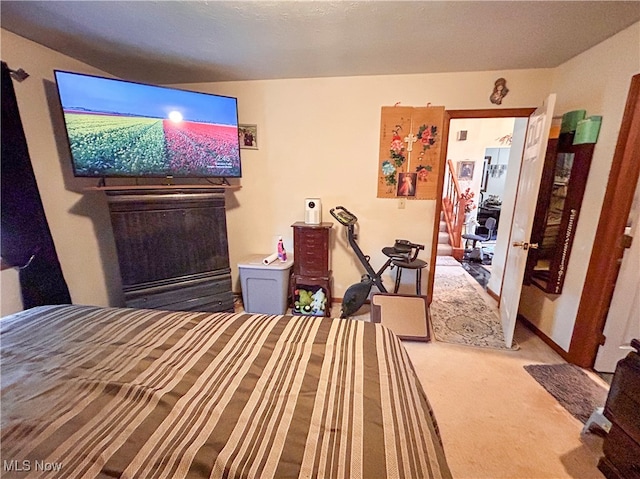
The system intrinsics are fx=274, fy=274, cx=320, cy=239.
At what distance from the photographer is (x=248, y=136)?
290 cm

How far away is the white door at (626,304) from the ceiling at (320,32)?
117 cm

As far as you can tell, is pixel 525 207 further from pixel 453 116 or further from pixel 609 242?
pixel 453 116

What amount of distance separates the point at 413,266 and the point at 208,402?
6.50 ft

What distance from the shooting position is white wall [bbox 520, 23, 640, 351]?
1.76m

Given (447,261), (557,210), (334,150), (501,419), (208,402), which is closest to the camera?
(208,402)

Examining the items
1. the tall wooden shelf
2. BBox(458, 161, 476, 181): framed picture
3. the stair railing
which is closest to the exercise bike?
the tall wooden shelf

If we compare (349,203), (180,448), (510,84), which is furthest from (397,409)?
(510,84)

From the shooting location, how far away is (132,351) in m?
1.13

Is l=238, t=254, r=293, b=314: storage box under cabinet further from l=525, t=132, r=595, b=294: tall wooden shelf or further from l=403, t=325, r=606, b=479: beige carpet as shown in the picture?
l=525, t=132, r=595, b=294: tall wooden shelf

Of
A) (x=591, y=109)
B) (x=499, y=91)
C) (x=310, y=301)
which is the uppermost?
(x=499, y=91)

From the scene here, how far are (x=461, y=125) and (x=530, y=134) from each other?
400 centimetres

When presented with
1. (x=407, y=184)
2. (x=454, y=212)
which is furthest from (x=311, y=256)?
(x=454, y=212)

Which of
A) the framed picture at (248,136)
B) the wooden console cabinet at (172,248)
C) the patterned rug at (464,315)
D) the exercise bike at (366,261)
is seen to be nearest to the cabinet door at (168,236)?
the wooden console cabinet at (172,248)

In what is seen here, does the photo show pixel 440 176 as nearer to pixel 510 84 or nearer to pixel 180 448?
pixel 510 84
